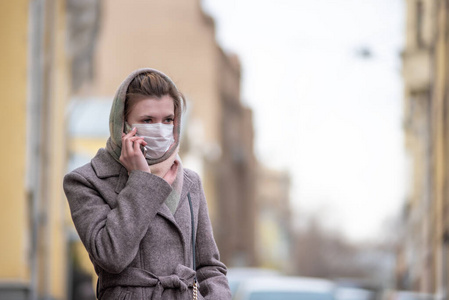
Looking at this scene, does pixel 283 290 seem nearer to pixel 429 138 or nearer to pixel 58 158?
pixel 58 158

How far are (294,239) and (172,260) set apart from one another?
103 m

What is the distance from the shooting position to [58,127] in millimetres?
23000

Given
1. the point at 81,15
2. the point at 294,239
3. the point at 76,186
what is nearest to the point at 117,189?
the point at 76,186

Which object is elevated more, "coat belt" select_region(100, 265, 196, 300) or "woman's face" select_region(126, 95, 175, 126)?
"woman's face" select_region(126, 95, 175, 126)

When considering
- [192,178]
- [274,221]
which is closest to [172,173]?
[192,178]

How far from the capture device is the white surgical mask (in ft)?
9.41

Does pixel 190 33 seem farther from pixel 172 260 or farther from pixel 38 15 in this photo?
pixel 172 260

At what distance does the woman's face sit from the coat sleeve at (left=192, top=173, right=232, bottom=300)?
313 mm

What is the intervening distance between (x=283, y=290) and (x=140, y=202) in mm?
7207

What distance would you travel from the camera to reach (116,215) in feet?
9.17

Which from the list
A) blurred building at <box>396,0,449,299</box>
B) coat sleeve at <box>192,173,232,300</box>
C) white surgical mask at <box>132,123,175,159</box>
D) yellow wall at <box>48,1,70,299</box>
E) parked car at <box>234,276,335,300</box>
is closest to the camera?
white surgical mask at <box>132,123,175,159</box>

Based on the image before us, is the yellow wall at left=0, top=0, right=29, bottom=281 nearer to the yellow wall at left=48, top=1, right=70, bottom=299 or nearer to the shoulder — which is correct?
the yellow wall at left=48, top=1, right=70, bottom=299

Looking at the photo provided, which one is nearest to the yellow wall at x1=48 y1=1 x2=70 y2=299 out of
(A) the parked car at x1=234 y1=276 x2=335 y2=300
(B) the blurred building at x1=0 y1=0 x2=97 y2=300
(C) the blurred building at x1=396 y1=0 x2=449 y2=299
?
(B) the blurred building at x1=0 y1=0 x2=97 y2=300

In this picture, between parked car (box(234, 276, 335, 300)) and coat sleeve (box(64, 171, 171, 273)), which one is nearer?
coat sleeve (box(64, 171, 171, 273))
